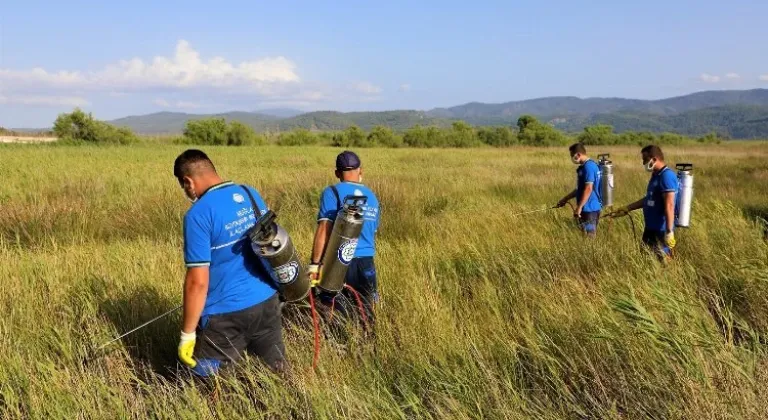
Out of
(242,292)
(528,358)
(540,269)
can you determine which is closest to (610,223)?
(540,269)

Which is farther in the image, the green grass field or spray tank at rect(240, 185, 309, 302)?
spray tank at rect(240, 185, 309, 302)

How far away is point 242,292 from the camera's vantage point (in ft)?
8.79

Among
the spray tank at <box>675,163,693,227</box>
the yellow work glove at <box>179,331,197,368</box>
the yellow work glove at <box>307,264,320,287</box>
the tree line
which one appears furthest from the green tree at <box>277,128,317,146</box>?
the yellow work glove at <box>179,331,197,368</box>

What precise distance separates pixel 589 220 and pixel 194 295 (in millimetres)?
5454

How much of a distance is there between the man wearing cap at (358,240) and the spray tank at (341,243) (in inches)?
5.4

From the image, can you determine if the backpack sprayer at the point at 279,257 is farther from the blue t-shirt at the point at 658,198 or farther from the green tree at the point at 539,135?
the green tree at the point at 539,135

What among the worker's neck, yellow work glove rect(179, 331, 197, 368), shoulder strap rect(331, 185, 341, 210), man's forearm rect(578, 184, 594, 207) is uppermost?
the worker's neck

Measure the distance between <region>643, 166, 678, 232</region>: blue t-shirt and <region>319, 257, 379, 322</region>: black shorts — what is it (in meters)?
3.17

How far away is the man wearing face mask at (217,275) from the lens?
249 centimetres

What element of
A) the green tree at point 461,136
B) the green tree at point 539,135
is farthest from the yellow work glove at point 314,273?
the green tree at point 539,135

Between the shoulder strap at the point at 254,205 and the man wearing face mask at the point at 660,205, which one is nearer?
the shoulder strap at the point at 254,205

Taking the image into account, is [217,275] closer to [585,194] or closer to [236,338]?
[236,338]

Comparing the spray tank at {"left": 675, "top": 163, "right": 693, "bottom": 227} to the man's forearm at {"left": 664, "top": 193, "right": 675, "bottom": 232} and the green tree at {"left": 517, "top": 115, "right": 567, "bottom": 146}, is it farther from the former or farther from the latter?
the green tree at {"left": 517, "top": 115, "right": 567, "bottom": 146}

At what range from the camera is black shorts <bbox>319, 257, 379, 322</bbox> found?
362cm
